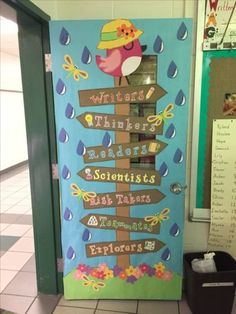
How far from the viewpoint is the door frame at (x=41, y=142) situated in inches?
79.4

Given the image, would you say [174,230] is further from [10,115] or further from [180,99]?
[10,115]

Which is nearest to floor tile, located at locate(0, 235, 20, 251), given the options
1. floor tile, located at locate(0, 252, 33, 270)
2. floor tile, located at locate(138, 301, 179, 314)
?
floor tile, located at locate(0, 252, 33, 270)

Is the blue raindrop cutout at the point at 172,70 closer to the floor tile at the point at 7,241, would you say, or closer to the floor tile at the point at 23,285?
the floor tile at the point at 23,285

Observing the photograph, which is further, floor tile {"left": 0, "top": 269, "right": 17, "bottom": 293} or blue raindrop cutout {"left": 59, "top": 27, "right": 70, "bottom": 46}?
floor tile {"left": 0, "top": 269, "right": 17, "bottom": 293}

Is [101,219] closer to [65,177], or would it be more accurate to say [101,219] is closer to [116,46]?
[65,177]

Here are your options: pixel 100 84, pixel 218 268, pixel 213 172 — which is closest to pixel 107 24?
pixel 100 84

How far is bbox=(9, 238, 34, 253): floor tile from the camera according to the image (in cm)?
318

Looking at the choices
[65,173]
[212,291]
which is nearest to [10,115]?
[65,173]

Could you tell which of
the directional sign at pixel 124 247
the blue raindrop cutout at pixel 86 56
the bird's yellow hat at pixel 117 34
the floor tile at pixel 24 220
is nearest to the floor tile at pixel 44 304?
the directional sign at pixel 124 247

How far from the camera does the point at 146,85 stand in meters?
1.97

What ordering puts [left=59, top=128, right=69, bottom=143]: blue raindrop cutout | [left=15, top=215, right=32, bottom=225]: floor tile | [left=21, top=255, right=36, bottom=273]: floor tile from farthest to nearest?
[left=15, top=215, right=32, bottom=225]: floor tile
[left=21, top=255, right=36, bottom=273]: floor tile
[left=59, top=128, right=69, bottom=143]: blue raindrop cutout

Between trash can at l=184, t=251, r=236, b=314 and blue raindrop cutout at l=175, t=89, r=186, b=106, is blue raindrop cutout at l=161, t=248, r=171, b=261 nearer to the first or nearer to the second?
trash can at l=184, t=251, r=236, b=314

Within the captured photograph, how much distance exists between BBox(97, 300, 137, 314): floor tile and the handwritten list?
74cm

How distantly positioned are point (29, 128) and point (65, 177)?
0.43m
